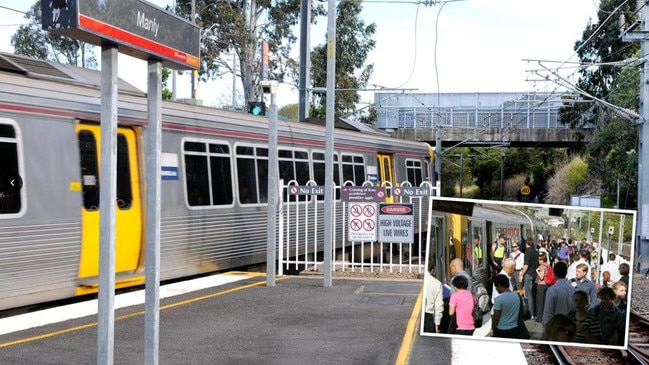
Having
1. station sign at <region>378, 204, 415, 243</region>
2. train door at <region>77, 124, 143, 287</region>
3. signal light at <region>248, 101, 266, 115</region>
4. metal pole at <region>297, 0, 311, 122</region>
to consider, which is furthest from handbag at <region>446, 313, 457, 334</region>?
metal pole at <region>297, 0, 311, 122</region>

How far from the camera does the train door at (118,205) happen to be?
34.5 ft

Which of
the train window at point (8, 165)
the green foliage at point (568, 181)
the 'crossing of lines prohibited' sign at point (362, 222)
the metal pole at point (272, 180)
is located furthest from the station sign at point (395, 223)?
the green foliage at point (568, 181)

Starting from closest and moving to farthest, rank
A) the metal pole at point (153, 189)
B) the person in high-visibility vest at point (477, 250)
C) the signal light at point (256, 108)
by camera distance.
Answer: the person in high-visibility vest at point (477, 250) → the metal pole at point (153, 189) → the signal light at point (256, 108)

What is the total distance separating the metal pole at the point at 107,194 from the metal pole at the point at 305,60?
23.2m

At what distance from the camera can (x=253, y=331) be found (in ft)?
28.1

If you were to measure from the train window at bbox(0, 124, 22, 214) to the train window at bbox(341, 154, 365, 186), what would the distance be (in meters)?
9.96

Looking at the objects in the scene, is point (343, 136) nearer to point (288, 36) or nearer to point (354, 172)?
point (354, 172)

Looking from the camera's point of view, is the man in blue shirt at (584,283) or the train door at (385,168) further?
the train door at (385,168)


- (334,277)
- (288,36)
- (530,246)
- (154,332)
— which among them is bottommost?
(334,277)

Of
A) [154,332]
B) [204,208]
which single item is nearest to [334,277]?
[204,208]

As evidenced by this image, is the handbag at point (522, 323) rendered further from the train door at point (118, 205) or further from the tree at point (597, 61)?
the tree at point (597, 61)

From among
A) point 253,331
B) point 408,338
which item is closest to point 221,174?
point 253,331

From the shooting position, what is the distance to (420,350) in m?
7.76

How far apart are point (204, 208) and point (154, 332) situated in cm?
821
